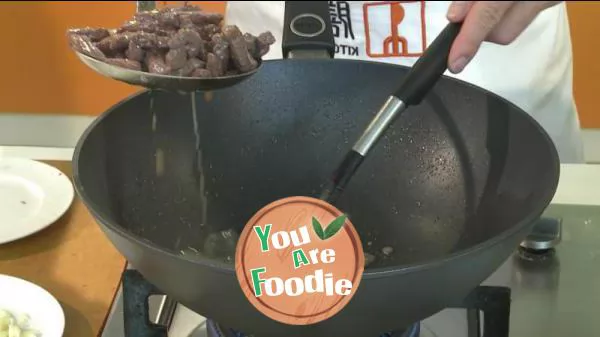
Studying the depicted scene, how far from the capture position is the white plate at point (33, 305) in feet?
2.24

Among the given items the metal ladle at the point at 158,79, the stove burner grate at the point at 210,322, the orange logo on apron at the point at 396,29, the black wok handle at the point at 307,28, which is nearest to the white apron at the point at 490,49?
the orange logo on apron at the point at 396,29

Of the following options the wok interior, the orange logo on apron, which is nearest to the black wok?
the wok interior

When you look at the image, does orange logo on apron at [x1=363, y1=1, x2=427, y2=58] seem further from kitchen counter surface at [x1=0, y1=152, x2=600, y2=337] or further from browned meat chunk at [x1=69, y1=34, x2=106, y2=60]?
browned meat chunk at [x1=69, y1=34, x2=106, y2=60]

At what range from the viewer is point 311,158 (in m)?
0.86

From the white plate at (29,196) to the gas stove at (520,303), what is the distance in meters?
0.15

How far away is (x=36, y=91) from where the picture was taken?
72.4 inches

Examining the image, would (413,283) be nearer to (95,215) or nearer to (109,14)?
(95,215)

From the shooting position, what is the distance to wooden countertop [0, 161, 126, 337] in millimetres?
723

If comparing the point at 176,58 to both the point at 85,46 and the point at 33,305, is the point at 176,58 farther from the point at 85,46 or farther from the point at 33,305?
the point at 33,305

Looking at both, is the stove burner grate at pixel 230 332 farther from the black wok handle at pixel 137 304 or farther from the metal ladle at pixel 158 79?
the metal ladle at pixel 158 79

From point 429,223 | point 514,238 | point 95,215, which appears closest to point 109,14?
point 429,223

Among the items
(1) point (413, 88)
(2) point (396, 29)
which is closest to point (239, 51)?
(1) point (413, 88)

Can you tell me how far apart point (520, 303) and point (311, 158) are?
0.29 meters

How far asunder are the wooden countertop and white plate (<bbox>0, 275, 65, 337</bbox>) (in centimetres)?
2
